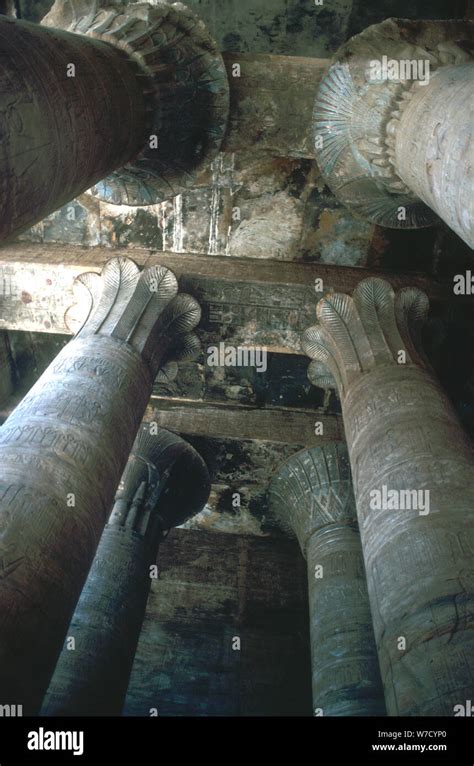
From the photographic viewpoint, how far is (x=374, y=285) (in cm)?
600

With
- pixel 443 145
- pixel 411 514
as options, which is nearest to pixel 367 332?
pixel 443 145

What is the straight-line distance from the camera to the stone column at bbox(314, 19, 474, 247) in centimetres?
347

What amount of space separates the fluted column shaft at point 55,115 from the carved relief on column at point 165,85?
0.33 m

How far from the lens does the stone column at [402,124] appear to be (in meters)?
3.47

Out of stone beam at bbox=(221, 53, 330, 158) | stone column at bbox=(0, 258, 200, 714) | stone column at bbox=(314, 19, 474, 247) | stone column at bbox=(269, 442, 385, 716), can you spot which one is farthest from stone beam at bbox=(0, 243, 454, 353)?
stone column at bbox=(269, 442, 385, 716)

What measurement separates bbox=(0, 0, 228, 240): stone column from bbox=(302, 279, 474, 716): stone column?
2.52 metres

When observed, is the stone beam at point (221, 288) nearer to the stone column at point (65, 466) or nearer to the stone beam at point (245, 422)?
the stone column at point (65, 466)

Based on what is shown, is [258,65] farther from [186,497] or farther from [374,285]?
[186,497]

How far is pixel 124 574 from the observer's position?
5.95 m

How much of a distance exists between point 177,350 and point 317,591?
288cm

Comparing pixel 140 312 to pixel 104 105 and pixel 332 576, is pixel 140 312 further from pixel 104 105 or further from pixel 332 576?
pixel 332 576
